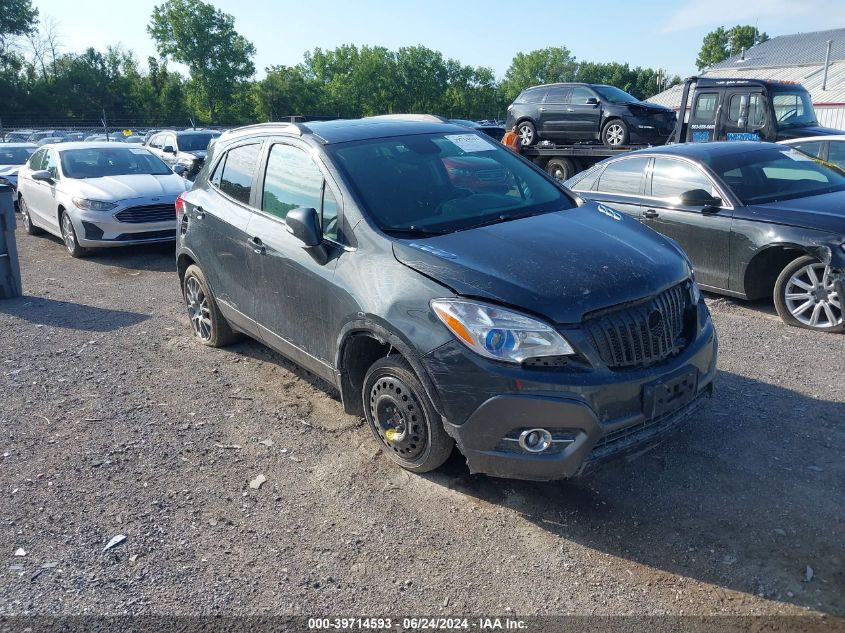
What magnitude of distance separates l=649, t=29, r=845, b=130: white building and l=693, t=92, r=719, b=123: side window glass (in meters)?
27.6

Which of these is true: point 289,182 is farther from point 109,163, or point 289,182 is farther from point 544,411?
point 109,163

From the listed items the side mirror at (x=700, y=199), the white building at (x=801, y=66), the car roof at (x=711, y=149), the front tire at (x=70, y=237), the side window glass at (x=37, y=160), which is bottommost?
the front tire at (x=70, y=237)

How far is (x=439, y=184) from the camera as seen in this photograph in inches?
175

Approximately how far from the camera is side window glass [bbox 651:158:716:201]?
23.2 ft

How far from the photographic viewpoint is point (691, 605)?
9.61ft

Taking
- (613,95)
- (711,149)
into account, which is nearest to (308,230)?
(711,149)

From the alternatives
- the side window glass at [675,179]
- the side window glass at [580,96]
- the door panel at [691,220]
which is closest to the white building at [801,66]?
the side window glass at [580,96]

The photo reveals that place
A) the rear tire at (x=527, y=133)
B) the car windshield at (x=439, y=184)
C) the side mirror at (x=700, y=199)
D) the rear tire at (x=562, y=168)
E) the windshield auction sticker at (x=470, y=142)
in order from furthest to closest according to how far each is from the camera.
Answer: the rear tire at (x=527, y=133) < the rear tire at (x=562, y=168) < the side mirror at (x=700, y=199) < the windshield auction sticker at (x=470, y=142) < the car windshield at (x=439, y=184)

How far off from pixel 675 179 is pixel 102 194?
7.85 metres

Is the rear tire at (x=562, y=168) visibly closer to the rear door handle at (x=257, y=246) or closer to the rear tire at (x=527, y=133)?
the rear tire at (x=527, y=133)

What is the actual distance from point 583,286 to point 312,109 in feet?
218

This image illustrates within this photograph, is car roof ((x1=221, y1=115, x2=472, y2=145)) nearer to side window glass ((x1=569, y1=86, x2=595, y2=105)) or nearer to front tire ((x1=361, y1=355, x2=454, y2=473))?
front tire ((x1=361, y1=355, x2=454, y2=473))

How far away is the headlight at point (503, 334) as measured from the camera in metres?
3.27

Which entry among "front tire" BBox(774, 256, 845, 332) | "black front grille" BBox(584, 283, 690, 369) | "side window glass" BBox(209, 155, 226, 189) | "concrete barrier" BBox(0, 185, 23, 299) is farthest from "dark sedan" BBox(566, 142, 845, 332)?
"concrete barrier" BBox(0, 185, 23, 299)
